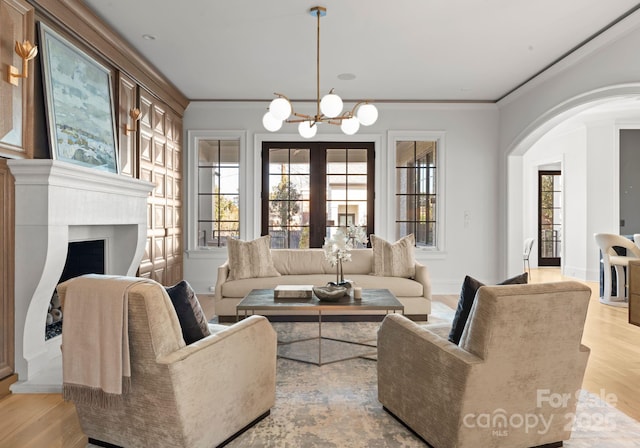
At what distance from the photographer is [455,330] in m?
2.09

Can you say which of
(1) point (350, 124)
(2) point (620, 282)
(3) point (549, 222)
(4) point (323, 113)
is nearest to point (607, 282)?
(2) point (620, 282)

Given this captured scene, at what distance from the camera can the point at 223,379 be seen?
2018mm

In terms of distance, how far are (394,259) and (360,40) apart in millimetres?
2339

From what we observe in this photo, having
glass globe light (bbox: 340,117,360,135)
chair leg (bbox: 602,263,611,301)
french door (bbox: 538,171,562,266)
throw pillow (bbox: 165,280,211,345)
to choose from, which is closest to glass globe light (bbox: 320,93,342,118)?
glass globe light (bbox: 340,117,360,135)

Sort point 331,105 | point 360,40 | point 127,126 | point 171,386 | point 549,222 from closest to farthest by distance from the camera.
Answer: point 171,386
point 331,105
point 360,40
point 127,126
point 549,222

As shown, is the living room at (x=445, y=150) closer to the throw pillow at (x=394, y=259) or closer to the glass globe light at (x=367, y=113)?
the glass globe light at (x=367, y=113)

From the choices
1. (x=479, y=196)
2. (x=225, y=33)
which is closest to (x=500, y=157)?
(x=479, y=196)

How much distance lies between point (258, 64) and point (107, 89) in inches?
64.3

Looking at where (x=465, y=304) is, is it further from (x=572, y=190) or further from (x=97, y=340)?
(x=572, y=190)

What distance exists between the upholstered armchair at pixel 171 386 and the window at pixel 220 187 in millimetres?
4545

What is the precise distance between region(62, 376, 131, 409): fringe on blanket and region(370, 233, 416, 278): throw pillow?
3.42 metres

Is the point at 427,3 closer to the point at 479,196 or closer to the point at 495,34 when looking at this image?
the point at 495,34

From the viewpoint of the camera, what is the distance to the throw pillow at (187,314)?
2051 mm

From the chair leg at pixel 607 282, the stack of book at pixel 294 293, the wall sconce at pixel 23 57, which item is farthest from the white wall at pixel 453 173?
the wall sconce at pixel 23 57
